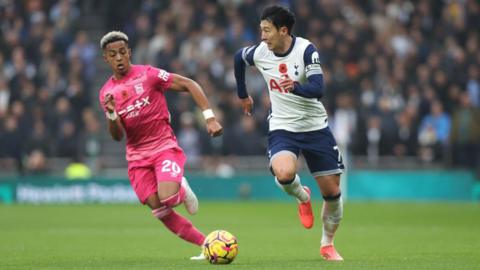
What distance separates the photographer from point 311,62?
36.5 ft

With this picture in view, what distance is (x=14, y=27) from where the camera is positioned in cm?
2916

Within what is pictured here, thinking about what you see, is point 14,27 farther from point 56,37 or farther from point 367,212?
point 367,212

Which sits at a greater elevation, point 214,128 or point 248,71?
point 214,128

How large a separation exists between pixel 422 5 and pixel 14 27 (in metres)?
11.1

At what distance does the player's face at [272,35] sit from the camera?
11.3m

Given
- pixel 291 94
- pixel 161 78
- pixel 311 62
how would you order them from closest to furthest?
pixel 311 62
pixel 291 94
pixel 161 78

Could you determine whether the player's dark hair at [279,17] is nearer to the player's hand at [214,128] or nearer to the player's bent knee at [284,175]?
the player's hand at [214,128]

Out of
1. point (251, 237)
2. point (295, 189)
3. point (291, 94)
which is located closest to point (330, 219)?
point (295, 189)

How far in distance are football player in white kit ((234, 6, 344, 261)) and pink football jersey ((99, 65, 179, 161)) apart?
1041mm

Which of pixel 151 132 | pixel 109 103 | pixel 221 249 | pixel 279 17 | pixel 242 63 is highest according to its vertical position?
pixel 279 17

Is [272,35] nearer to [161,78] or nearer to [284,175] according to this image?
[161,78]

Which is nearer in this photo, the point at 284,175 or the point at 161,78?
the point at 284,175

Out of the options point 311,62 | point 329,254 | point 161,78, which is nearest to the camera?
point 311,62

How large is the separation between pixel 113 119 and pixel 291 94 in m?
1.87
